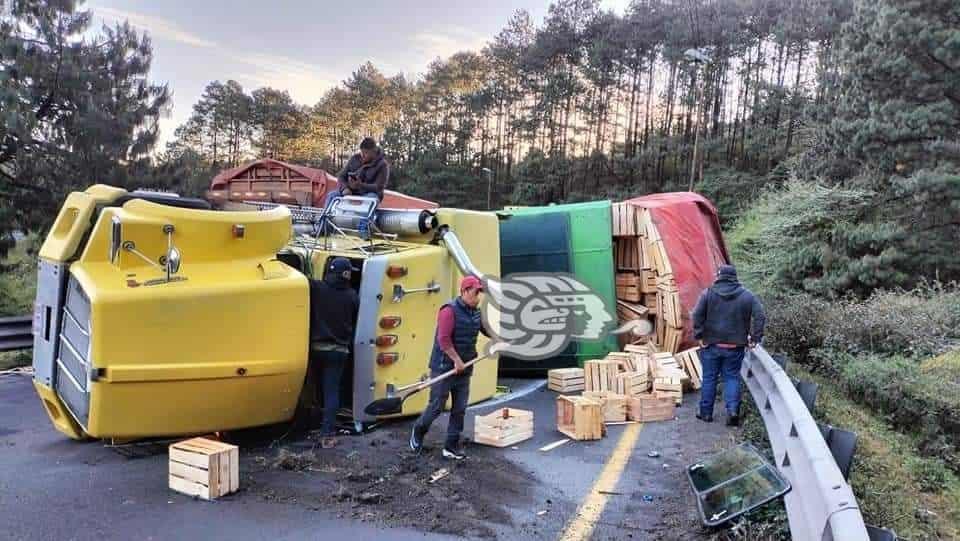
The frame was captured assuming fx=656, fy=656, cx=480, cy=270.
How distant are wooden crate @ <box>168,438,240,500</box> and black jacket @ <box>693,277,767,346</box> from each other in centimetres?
486

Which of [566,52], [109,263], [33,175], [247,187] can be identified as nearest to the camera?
[109,263]

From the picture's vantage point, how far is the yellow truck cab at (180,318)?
466 cm

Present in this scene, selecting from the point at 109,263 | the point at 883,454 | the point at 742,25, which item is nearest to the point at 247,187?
the point at 109,263

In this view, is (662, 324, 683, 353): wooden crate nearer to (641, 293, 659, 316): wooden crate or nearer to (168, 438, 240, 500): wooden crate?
(641, 293, 659, 316): wooden crate

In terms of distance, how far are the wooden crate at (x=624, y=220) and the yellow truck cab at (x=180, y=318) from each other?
444 cm

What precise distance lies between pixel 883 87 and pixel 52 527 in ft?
60.3

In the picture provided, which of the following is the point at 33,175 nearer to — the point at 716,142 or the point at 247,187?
the point at 247,187

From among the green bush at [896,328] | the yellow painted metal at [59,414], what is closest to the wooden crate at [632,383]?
Result: the green bush at [896,328]

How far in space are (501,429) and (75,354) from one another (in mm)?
3481

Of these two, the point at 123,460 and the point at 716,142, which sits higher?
the point at 716,142

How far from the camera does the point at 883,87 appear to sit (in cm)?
1606

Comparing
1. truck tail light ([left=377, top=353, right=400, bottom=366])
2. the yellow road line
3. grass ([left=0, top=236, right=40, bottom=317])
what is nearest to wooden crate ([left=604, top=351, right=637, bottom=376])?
the yellow road line

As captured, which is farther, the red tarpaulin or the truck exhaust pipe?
the red tarpaulin

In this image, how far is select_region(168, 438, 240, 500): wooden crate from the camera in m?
4.39
